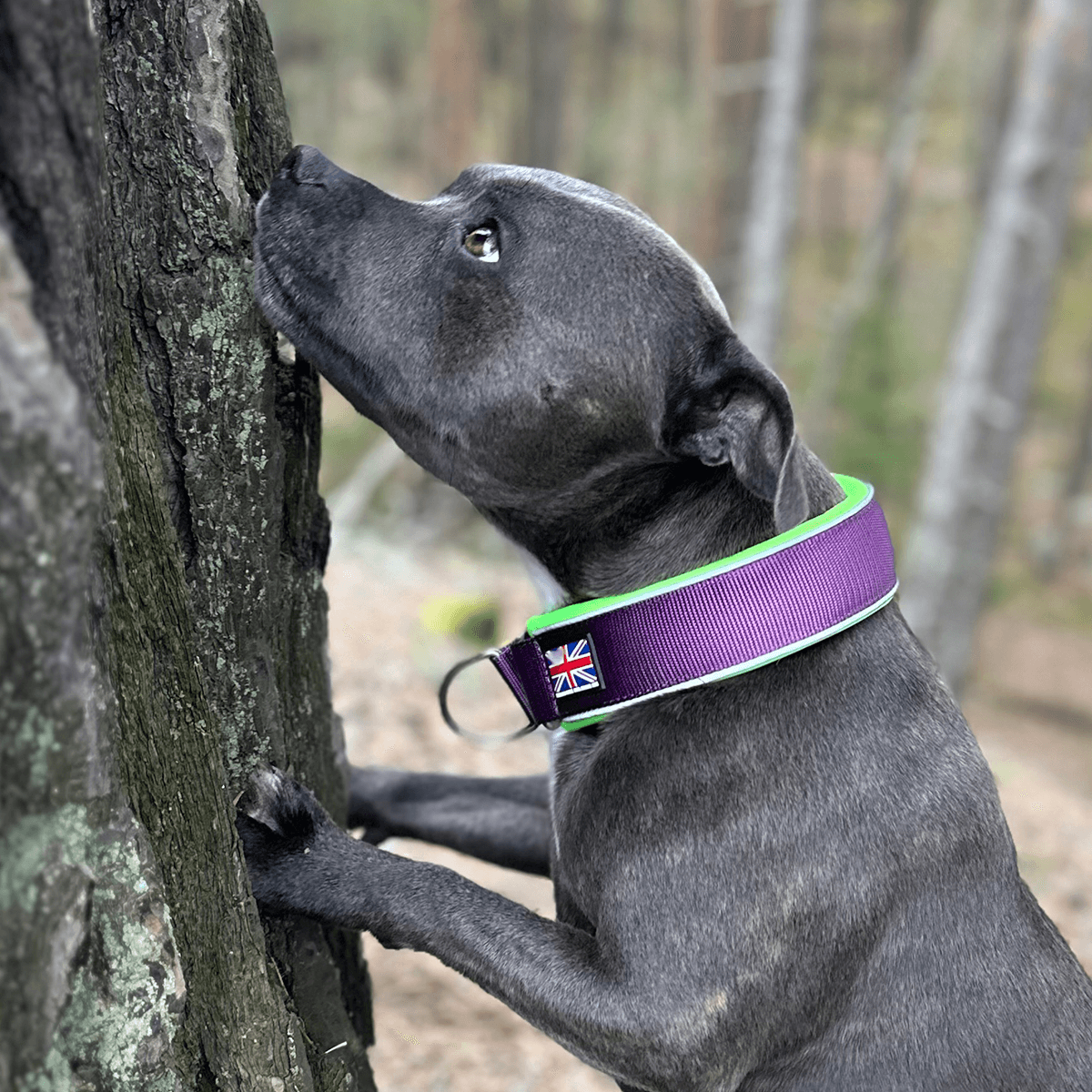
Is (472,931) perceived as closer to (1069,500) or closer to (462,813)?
(462,813)

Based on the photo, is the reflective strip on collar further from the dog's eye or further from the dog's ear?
the dog's eye

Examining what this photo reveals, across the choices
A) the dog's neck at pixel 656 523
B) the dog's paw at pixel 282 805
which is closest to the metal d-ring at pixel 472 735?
the dog's neck at pixel 656 523

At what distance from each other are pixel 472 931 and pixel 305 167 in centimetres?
158

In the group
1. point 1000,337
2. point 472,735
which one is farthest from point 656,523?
point 1000,337

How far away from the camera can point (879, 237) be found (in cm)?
1620

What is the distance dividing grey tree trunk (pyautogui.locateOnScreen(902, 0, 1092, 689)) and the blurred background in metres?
0.02

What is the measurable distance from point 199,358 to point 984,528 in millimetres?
9663

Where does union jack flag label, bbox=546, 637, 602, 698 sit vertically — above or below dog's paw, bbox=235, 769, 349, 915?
above

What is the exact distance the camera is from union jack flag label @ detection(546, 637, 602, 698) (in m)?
2.51

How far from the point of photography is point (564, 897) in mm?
2631

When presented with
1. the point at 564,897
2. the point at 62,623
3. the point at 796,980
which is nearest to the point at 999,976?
the point at 796,980

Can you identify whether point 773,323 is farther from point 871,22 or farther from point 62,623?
point 62,623

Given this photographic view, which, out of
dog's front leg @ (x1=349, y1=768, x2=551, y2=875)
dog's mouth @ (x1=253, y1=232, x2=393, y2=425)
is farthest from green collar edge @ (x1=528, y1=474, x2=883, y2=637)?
dog's front leg @ (x1=349, y1=768, x2=551, y2=875)

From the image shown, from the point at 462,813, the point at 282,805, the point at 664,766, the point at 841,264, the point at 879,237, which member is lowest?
the point at 841,264
